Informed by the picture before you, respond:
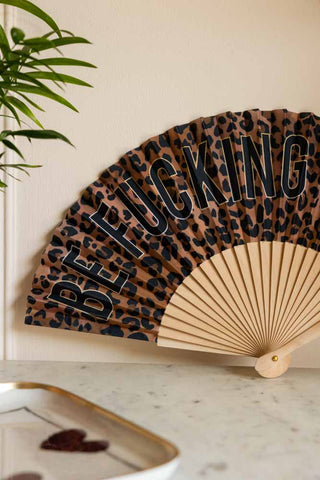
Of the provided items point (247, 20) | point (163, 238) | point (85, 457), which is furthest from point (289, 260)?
point (85, 457)

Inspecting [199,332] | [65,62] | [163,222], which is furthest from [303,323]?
[65,62]

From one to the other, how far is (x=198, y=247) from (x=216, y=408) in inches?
18.9

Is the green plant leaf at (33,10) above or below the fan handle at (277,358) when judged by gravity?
above

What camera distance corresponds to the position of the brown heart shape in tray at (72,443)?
0.94 m

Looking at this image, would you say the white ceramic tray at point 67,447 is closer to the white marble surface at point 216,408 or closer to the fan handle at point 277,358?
the white marble surface at point 216,408

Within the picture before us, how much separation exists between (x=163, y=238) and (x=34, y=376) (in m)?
0.46

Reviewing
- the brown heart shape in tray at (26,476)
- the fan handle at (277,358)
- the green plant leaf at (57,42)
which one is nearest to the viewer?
the brown heart shape in tray at (26,476)

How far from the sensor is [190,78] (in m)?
1.67

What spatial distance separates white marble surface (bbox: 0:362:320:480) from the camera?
0.93 meters

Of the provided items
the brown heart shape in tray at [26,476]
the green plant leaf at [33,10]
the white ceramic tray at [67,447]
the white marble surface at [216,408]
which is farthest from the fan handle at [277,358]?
the green plant leaf at [33,10]

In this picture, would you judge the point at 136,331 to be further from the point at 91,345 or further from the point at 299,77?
the point at 299,77

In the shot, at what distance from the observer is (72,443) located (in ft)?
3.17

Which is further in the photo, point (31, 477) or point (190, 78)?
point (190, 78)

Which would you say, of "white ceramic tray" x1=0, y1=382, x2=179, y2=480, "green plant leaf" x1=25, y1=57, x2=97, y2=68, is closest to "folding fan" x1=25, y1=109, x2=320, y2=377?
"white ceramic tray" x1=0, y1=382, x2=179, y2=480
